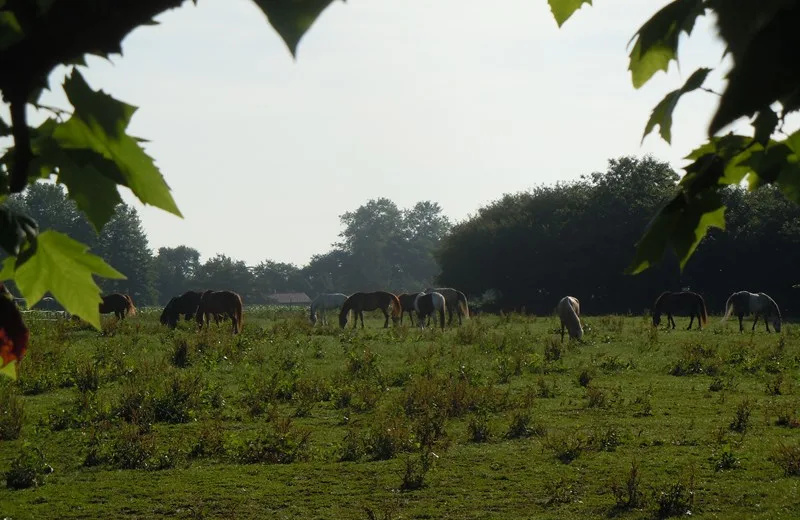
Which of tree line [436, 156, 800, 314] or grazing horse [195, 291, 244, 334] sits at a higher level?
tree line [436, 156, 800, 314]

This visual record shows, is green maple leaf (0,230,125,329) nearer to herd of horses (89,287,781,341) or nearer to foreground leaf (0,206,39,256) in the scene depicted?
foreground leaf (0,206,39,256)

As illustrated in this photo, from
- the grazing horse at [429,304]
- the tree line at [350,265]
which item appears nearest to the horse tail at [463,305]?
the grazing horse at [429,304]

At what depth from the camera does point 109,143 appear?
73 cm

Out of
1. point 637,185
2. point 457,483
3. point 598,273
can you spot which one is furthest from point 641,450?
point 637,185

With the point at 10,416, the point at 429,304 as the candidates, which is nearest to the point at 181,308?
the point at 429,304

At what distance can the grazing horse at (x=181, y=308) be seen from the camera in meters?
20.3

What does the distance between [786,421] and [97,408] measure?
7.03m

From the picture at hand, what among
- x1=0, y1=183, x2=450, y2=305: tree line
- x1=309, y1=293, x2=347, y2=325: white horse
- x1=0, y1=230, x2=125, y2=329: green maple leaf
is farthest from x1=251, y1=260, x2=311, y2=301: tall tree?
x1=0, y1=230, x2=125, y2=329: green maple leaf

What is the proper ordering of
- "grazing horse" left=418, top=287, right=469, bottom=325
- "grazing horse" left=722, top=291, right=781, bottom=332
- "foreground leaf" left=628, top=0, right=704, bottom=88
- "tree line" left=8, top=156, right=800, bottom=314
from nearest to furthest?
1. "foreground leaf" left=628, top=0, right=704, bottom=88
2. "grazing horse" left=722, top=291, right=781, bottom=332
3. "grazing horse" left=418, top=287, right=469, bottom=325
4. "tree line" left=8, top=156, right=800, bottom=314

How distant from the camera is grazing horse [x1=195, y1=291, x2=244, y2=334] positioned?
60.6 ft

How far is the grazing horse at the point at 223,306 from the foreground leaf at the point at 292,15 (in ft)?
59.1

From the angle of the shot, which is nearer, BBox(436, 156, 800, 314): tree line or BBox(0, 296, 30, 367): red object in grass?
BBox(0, 296, 30, 367): red object in grass

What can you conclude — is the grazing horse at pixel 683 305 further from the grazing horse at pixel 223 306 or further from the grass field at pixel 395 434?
the grazing horse at pixel 223 306

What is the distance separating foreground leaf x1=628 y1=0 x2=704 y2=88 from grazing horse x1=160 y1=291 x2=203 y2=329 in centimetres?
2006
